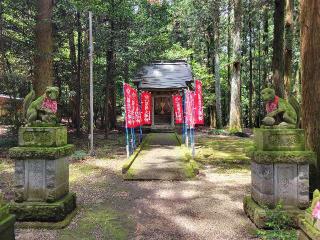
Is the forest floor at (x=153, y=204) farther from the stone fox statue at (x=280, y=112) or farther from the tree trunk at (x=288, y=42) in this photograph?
the tree trunk at (x=288, y=42)

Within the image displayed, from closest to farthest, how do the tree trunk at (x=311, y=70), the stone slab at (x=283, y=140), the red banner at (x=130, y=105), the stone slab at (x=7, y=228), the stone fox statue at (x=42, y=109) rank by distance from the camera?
1. the stone slab at (x=7, y=228)
2. the stone slab at (x=283, y=140)
3. the stone fox statue at (x=42, y=109)
4. the tree trunk at (x=311, y=70)
5. the red banner at (x=130, y=105)

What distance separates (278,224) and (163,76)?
52.2ft

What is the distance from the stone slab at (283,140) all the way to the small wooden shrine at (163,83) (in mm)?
13142

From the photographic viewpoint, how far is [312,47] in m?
6.86

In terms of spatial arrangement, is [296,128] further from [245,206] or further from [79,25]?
[79,25]

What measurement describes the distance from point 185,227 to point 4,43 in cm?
1217

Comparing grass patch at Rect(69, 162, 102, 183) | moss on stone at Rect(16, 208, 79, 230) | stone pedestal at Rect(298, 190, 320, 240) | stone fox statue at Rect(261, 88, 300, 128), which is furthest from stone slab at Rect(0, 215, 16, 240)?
grass patch at Rect(69, 162, 102, 183)

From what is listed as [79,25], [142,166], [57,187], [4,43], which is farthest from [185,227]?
[79,25]

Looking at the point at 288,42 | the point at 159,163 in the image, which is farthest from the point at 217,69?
the point at 159,163

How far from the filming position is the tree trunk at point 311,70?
680 cm

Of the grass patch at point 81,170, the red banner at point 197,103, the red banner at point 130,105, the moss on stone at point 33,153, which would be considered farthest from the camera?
the red banner at point 197,103

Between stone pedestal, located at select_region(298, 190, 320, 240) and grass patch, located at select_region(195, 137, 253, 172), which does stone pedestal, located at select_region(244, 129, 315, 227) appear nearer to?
stone pedestal, located at select_region(298, 190, 320, 240)

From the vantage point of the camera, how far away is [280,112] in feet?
20.4

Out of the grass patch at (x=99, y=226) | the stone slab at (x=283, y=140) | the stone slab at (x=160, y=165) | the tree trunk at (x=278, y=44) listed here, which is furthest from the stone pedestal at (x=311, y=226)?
the tree trunk at (x=278, y=44)
